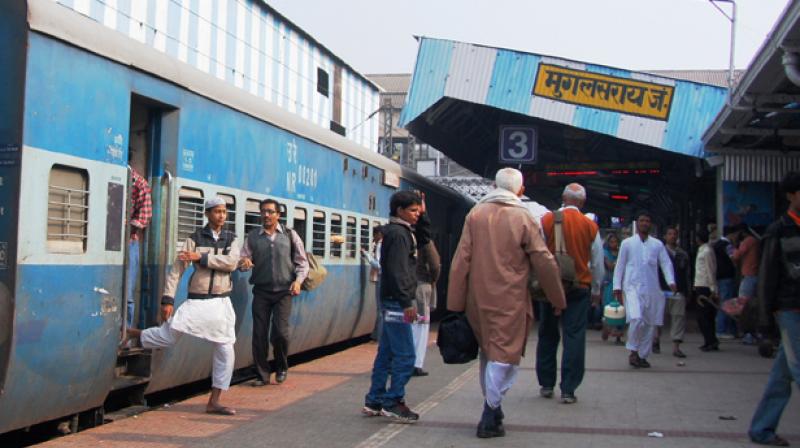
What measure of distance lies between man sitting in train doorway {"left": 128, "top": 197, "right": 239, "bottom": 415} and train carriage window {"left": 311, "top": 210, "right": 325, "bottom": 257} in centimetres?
368

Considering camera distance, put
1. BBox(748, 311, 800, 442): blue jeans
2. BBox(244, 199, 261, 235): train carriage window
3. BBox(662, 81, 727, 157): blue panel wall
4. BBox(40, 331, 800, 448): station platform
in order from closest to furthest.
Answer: BBox(748, 311, 800, 442): blue jeans → BBox(40, 331, 800, 448): station platform → BBox(244, 199, 261, 235): train carriage window → BBox(662, 81, 727, 157): blue panel wall

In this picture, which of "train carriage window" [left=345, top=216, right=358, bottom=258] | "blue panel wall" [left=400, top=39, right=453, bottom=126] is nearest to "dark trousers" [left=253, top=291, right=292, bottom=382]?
"train carriage window" [left=345, top=216, right=358, bottom=258]

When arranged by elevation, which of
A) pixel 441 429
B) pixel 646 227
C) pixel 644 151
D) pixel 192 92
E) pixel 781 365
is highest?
pixel 644 151

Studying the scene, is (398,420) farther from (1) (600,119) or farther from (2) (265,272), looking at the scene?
(1) (600,119)

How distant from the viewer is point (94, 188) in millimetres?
6336

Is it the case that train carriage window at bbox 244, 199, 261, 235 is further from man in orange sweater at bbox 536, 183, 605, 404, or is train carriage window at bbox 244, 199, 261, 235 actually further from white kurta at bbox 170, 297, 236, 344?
man in orange sweater at bbox 536, 183, 605, 404

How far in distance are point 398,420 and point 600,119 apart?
1243 cm

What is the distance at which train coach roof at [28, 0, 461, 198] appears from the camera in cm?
586

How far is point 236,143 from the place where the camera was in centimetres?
878

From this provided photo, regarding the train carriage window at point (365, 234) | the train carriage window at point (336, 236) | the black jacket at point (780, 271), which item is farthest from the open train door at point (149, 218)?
the train carriage window at point (365, 234)

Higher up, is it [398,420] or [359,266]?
[359,266]

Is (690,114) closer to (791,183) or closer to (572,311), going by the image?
(572,311)

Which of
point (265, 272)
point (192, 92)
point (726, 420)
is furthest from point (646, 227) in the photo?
point (192, 92)

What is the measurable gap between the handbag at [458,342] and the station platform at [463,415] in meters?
0.56
